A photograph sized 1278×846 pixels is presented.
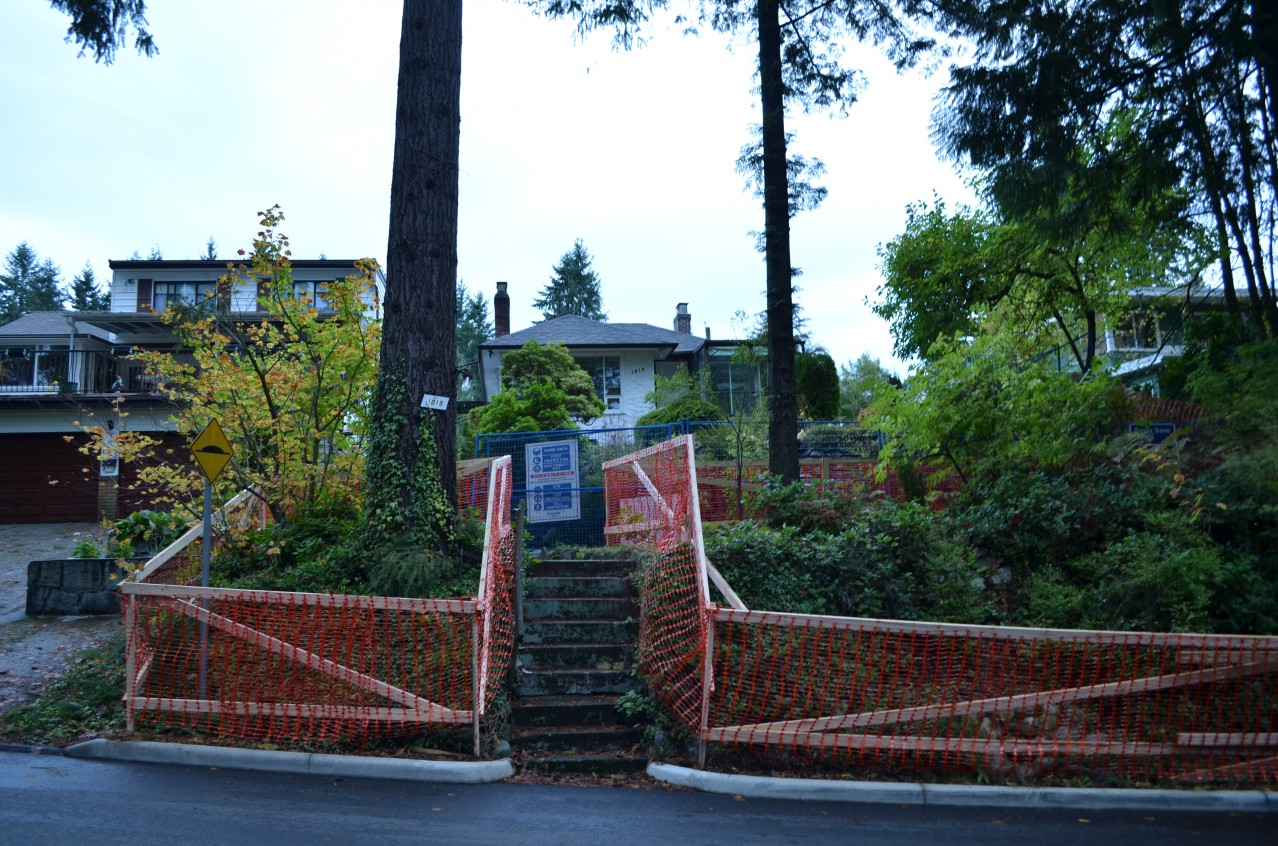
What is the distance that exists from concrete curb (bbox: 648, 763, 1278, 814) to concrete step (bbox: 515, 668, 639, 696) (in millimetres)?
1801

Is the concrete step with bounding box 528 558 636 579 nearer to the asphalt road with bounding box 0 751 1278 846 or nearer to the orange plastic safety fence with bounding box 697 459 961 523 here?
the orange plastic safety fence with bounding box 697 459 961 523

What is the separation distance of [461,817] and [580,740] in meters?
1.77

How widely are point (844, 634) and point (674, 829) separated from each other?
7.54ft

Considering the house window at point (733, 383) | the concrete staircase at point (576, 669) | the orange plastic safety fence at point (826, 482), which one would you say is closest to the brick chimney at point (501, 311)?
the house window at point (733, 383)

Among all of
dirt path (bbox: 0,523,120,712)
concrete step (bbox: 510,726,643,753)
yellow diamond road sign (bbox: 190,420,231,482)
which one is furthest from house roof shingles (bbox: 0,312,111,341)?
concrete step (bbox: 510,726,643,753)

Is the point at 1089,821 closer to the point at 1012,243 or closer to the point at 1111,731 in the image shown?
the point at 1111,731

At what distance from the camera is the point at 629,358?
3225cm

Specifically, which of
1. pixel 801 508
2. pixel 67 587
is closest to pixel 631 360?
pixel 801 508

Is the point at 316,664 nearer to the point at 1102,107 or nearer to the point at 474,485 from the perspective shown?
the point at 474,485

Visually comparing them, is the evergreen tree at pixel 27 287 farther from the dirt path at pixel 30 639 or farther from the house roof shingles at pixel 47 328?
the dirt path at pixel 30 639

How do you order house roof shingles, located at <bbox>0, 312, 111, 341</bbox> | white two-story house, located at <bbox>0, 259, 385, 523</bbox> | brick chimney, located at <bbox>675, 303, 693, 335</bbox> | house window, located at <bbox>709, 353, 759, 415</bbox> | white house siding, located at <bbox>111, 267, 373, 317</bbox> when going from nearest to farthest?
white two-story house, located at <bbox>0, 259, 385, 523</bbox> → house roof shingles, located at <bbox>0, 312, 111, 341</bbox> → house window, located at <bbox>709, 353, 759, 415</bbox> → white house siding, located at <bbox>111, 267, 373, 317</bbox> → brick chimney, located at <bbox>675, 303, 693, 335</bbox>

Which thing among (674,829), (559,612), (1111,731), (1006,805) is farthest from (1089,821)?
(559,612)

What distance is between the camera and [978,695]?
22.4 ft

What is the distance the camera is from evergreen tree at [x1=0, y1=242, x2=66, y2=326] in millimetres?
79887
